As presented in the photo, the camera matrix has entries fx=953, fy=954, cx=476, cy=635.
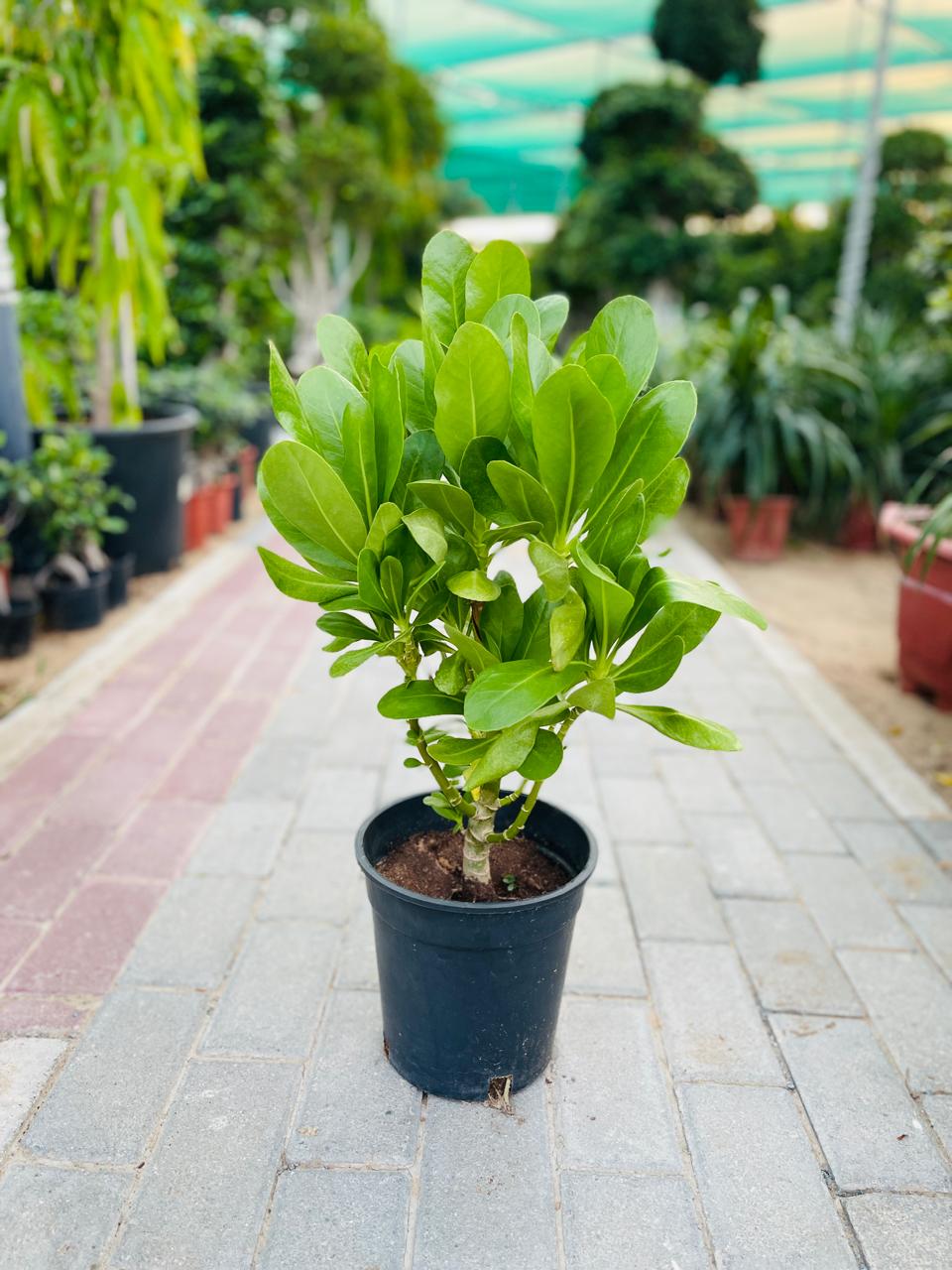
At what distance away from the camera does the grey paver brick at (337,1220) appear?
1230mm

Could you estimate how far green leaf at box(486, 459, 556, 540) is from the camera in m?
1.19

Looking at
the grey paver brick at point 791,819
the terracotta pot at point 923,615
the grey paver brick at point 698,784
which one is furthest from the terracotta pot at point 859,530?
the grey paver brick at point 791,819

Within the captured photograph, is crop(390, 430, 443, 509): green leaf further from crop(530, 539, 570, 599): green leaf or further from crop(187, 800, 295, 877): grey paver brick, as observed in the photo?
crop(187, 800, 295, 877): grey paver brick

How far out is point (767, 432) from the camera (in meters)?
4.93

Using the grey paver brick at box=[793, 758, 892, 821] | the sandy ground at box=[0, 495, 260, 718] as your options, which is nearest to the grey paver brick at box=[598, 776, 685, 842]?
the grey paver brick at box=[793, 758, 892, 821]

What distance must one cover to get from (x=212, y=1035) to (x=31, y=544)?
235 cm

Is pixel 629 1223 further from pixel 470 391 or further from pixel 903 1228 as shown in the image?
pixel 470 391

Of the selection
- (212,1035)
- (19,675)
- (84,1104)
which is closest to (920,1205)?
(212,1035)

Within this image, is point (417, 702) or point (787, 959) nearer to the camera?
point (417, 702)

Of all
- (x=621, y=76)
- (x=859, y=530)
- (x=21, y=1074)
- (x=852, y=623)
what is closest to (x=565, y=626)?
(x=21, y=1074)

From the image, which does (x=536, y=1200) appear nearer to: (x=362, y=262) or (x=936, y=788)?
(x=936, y=788)

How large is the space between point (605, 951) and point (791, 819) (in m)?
0.80

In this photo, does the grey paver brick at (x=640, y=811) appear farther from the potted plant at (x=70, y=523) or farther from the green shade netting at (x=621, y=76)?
the green shade netting at (x=621, y=76)

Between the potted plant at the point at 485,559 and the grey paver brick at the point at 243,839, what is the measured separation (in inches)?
28.1
